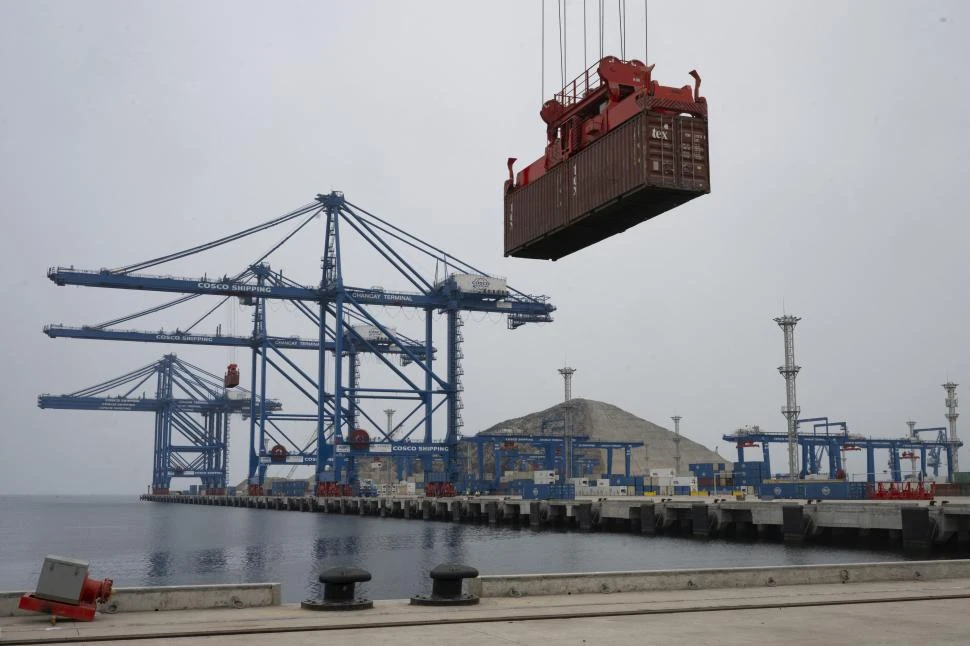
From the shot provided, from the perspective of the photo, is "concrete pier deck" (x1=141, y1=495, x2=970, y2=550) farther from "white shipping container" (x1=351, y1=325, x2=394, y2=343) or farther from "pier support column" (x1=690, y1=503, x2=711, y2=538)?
"white shipping container" (x1=351, y1=325, x2=394, y2=343)

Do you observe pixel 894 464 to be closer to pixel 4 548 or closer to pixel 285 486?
pixel 285 486

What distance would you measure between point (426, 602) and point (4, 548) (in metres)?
47.5

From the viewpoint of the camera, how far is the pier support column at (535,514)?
58.1 meters

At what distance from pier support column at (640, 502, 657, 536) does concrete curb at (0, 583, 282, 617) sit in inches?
1481

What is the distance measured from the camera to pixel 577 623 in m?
11.7

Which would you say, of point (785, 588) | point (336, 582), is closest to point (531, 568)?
point (785, 588)

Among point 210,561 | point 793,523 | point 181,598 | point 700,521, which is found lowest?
point 210,561

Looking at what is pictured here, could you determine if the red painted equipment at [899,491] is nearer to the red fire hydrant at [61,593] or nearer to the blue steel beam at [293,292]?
the blue steel beam at [293,292]

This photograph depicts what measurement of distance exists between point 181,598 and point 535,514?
47035 millimetres

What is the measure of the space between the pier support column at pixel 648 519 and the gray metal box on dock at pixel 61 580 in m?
40.0

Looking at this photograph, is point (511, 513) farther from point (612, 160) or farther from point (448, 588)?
point (448, 588)

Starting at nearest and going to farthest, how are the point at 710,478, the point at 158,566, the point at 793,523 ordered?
the point at 158,566, the point at 793,523, the point at 710,478

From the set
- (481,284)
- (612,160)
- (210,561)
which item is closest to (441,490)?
(481,284)

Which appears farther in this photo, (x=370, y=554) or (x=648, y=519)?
(x=648, y=519)
